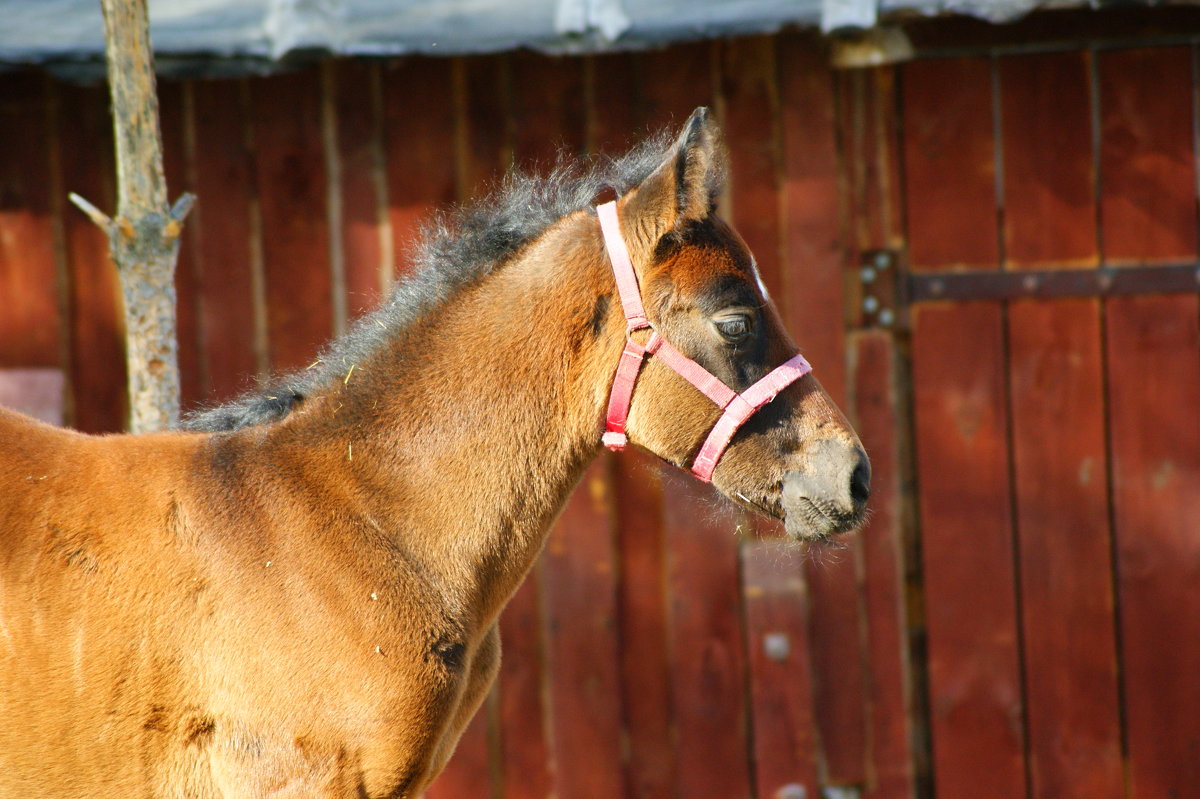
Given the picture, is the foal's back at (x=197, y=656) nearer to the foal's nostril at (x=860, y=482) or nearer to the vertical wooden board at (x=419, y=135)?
the foal's nostril at (x=860, y=482)

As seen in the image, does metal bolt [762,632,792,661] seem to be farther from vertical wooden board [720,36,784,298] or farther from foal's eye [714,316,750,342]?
foal's eye [714,316,750,342]

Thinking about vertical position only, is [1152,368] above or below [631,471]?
above

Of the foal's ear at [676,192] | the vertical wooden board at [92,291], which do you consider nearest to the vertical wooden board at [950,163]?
the foal's ear at [676,192]

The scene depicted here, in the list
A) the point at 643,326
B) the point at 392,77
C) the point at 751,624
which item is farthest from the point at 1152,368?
the point at 392,77

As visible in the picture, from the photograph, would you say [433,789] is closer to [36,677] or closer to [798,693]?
[798,693]

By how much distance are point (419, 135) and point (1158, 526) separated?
322 centimetres

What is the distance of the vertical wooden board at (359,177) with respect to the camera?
13.1 ft

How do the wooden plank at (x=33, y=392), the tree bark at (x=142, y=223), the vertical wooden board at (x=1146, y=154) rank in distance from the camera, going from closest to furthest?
the tree bark at (x=142, y=223) → the vertical wooden board at (x=1146, y=154) → the wooden plank at (x=33, y=392)

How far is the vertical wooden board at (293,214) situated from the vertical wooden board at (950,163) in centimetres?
229

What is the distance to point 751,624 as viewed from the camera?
392cm

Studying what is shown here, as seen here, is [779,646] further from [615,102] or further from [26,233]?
[26,233]

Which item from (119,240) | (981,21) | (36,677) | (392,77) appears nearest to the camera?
(36,677)

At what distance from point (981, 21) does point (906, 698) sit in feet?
8.41

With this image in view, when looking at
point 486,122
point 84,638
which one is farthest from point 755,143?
point 84,638
